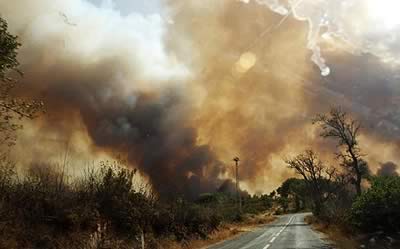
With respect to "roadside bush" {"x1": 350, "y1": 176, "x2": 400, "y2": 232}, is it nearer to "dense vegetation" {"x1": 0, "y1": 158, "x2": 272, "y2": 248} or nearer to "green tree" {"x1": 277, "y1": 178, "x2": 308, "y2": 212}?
"dense vegetation" {"x1": 0, "y1": 158, "x2": 272, "y2": 248}

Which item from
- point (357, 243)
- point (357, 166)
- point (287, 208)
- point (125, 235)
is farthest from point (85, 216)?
point (287, 208)

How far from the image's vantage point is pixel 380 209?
18.4m

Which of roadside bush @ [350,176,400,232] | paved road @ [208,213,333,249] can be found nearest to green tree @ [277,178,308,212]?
paved road @ [208,213,333,249]

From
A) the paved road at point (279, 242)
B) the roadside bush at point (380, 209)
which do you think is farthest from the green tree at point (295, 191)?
the roadside bush at point (380, 209)

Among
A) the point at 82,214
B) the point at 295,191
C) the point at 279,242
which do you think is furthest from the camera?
the point at 295,191

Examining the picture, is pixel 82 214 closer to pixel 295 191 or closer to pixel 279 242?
pixel 279 242

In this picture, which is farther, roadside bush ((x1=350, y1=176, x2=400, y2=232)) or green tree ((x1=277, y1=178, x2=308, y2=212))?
green tree ((x1=277, y1=178, x2=308, y2=212))

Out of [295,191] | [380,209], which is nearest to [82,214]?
[380,209]

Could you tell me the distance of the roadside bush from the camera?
17.6 meters

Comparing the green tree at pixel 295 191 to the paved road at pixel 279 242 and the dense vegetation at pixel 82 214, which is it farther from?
the dense vegetation at pixel 82 214

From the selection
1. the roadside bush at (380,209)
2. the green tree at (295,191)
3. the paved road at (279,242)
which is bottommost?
the paved road at (279,242)

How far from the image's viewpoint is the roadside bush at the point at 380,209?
17.6m

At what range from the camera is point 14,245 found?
13305mm

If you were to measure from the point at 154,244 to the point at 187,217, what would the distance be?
8659mm
